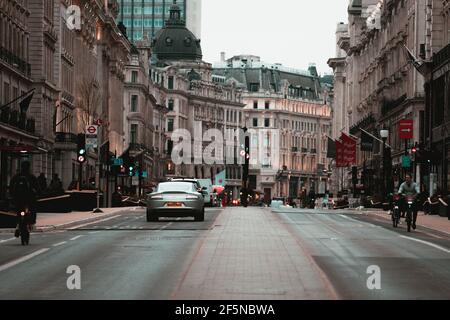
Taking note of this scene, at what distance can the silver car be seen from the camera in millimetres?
48031

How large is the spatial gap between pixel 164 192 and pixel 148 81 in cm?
13897

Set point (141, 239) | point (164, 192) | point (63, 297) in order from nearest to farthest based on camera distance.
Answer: point (63, 297)
point (141, 239)
point (164, 192)

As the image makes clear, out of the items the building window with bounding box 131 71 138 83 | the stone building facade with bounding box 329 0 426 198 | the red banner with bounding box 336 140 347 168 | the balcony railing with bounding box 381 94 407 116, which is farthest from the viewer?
the building window with bounding box 131 71 138 83

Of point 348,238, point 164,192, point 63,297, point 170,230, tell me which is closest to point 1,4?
point 164,192

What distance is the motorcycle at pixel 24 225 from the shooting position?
30.8m

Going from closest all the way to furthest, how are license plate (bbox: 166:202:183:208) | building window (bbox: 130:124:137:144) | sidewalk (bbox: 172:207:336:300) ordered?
sidewalk (bbox: 172:207:336:300)
license plate (bbox: 166:202:183:208)
building window (bbox: 130:124:137:144)

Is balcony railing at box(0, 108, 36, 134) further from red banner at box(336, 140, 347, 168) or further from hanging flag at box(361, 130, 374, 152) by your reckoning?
red banner at box(336, 140, 347, 168)

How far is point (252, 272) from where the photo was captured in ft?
71.8

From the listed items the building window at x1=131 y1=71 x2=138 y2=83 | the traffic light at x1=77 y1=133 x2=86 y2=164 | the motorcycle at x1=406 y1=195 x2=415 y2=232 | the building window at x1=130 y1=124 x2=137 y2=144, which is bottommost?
the motorcycle at x1=406 y1=195 x2=415 y2=232

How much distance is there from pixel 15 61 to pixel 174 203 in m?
31.6

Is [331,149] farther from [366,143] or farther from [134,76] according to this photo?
[134,76]

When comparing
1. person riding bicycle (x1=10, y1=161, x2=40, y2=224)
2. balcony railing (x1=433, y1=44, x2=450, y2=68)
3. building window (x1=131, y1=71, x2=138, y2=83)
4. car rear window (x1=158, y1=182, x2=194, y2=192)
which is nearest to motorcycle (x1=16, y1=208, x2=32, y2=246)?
person riding bicycle (x1=10, y1=161, x2=40, y2=224)
